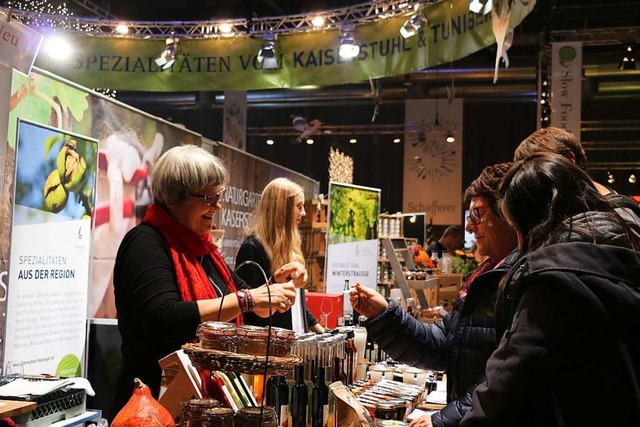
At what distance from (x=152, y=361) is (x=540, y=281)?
48.2 inches

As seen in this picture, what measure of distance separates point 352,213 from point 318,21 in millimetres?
2362

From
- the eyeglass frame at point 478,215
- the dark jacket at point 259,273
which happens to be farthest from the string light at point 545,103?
the eyeglass frame at point 478,215

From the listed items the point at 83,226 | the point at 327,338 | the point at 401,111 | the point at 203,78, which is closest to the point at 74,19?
Result: the point at 203,78

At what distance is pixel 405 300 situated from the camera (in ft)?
18.7

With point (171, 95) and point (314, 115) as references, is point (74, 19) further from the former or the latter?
point (314, 115)

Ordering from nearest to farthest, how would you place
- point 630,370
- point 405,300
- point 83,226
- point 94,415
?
point 630,370 < point 94,415 < point 83,226 < point 405,300

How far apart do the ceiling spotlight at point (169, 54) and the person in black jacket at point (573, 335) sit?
7.20 metres

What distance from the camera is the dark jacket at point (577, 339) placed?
1.43 meters

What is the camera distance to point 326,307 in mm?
4457

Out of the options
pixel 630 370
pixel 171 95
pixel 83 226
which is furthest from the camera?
pixel 171 95

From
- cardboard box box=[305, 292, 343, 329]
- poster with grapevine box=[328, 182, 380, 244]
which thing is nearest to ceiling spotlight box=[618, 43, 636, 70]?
poster with grapevine box=[328, 182, 380, 244]

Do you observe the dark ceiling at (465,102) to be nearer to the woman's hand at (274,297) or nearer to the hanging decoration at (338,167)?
the hanging decoration at (338,167)

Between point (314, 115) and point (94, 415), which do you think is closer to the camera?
point (94, 415)

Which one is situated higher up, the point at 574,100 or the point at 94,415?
the point at 574,100
